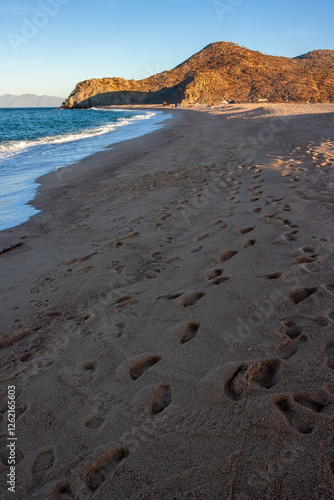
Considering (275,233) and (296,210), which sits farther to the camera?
(296,210)

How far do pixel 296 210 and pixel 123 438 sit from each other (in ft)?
10.3

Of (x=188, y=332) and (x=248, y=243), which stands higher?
(x=248, y=243)

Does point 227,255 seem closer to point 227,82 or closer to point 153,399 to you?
point 153,399

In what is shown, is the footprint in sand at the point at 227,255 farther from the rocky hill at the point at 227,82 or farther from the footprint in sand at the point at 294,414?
the rocky hill at the point at 227,82

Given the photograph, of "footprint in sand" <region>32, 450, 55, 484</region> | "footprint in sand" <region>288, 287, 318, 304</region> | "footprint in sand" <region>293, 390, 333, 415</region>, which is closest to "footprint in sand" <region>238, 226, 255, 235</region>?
"footprint in sand" <region>288, 287, 318, 304</region>

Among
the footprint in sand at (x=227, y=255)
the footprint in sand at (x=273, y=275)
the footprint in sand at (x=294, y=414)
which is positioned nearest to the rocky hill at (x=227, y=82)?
the footprint in sand at (x=227, y=255)

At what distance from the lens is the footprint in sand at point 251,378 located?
62.7 inches

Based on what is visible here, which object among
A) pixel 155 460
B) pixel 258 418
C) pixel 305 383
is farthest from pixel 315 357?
pixel 155 460

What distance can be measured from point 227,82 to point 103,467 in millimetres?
63349

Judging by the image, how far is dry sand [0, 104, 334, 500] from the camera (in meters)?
1.29

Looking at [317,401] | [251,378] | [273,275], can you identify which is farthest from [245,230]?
[317,401]

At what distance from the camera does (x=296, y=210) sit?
146 inches

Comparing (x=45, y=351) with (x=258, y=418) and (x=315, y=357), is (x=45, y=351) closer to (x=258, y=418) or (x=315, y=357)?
(x=258, y=418)

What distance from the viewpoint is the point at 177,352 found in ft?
6.31
